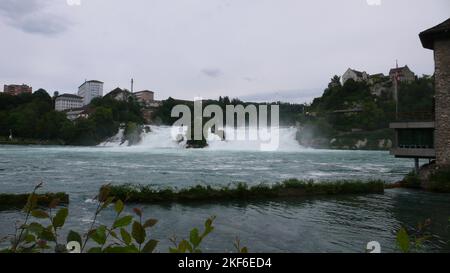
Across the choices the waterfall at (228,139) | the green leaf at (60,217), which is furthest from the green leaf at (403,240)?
the waterfall at (228,139)

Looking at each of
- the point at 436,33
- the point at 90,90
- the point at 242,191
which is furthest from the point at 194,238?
the point at 90,90

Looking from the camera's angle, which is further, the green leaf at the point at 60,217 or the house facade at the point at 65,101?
the house facade at the point at 65,101

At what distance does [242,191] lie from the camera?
57.7 feet

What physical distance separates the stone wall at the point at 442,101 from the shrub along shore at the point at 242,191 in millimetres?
4240

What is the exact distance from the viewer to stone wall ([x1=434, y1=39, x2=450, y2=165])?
20516 mm

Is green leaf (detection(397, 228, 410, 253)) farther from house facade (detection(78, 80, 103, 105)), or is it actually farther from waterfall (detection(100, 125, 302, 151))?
house facade (detection(78, 80, 103, 105))

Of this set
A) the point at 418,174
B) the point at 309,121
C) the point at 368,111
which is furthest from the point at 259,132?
the point at 418,174

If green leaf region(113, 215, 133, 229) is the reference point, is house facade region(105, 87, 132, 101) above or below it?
above

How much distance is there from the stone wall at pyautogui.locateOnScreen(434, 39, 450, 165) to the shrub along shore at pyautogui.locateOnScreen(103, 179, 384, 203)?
424cm

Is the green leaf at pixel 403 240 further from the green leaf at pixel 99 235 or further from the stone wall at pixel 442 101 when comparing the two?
the stone wall at pixel 442 101

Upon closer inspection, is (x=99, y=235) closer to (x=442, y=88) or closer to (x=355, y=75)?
(x=442, y=88)

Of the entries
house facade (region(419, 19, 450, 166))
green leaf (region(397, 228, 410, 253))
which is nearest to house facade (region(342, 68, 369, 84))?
house facade (region(419, 19, 450, 166))

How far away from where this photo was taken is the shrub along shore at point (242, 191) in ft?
53.2

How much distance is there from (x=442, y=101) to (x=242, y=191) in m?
13.2
